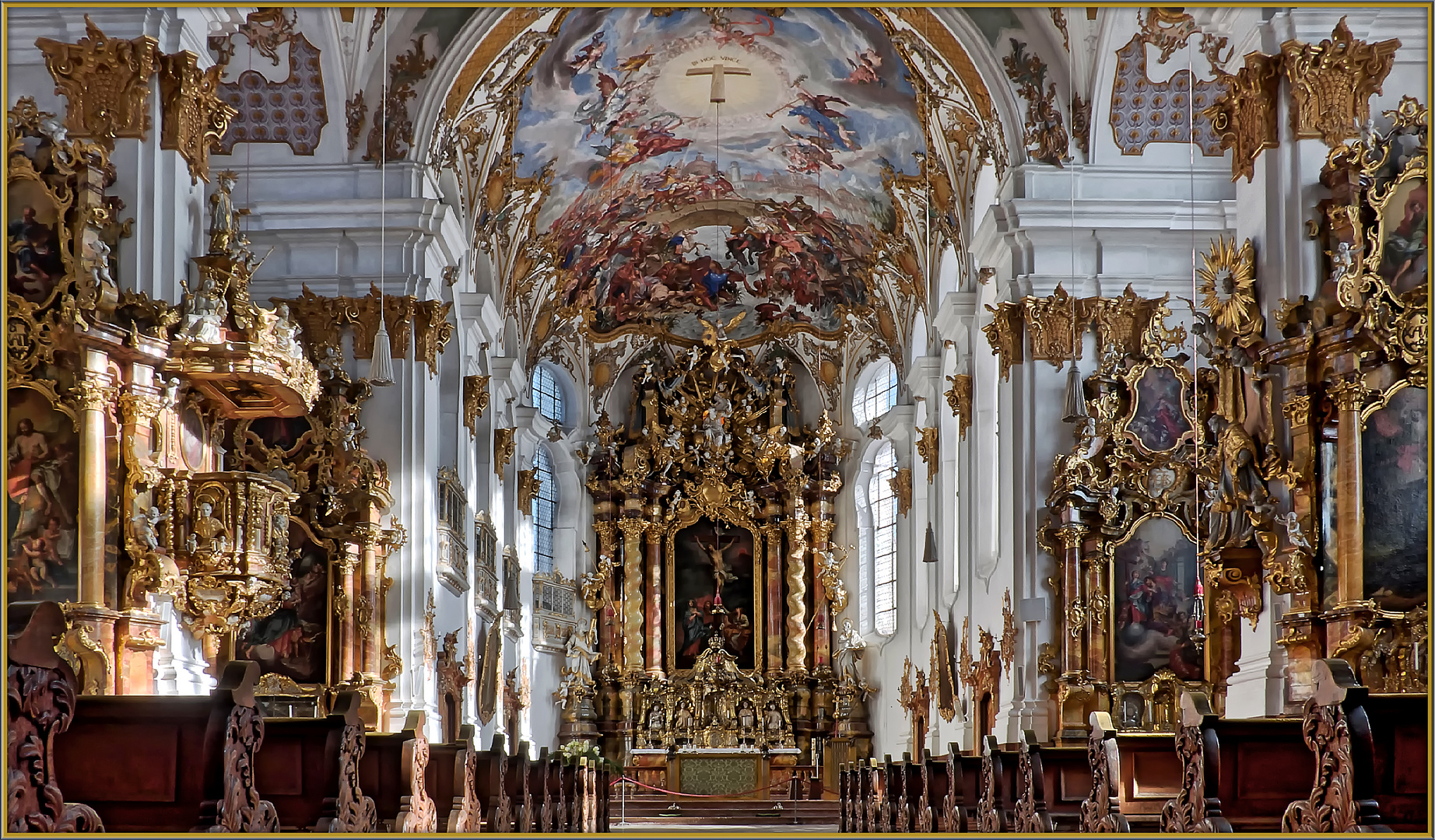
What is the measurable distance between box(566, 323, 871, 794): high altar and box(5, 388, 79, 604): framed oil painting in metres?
21.1

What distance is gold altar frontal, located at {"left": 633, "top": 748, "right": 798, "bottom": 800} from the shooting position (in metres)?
30.0

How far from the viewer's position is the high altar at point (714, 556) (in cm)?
3091

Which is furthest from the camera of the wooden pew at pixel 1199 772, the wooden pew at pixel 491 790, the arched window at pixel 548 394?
the arched window at pixel 548 394

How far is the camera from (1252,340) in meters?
10.5

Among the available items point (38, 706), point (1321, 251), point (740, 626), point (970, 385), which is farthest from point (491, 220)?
point (38, 706)

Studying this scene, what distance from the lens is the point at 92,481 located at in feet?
33.0

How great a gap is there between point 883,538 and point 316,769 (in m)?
22.3

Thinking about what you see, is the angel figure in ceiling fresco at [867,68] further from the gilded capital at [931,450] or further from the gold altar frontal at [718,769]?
the gold altar frontal at [718,769]

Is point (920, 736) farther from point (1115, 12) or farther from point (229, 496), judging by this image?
point (229, 496)

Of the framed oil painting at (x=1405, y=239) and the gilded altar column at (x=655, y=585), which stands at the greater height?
the framed oil painting at (x=1405, y=239)

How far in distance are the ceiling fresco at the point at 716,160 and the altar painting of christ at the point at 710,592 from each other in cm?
394

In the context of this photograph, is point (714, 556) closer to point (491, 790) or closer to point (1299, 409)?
point (491, 790)

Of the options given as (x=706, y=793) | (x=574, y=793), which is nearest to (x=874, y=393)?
(x=706, y=793)

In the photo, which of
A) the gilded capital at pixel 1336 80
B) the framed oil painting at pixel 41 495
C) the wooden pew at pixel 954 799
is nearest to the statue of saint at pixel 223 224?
the framed oil painting at pixel 41 495
